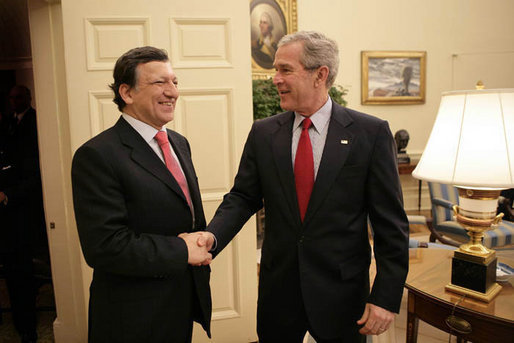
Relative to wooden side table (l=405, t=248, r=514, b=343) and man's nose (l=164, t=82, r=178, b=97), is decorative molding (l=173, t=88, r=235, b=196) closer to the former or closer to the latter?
man's nose (l=164, t=82, r=178, b=97)

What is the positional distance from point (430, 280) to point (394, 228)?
2.41 ft

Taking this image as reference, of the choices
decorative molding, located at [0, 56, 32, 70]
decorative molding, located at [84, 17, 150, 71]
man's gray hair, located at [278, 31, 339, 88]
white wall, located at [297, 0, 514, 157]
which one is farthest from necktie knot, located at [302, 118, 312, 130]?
decorative molding, located at [0, 56, 32, 70]

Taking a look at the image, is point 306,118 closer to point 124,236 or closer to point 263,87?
point 124,236

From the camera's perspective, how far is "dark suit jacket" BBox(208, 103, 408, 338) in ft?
4.99

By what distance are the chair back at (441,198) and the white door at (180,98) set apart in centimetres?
253

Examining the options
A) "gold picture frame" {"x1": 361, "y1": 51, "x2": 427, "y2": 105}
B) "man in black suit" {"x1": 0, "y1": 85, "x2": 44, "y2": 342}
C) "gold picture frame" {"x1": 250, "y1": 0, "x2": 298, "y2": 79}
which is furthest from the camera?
"gold picture frame" {"x1": 361, "y1": 51, "x2": 427, "y2": 105}

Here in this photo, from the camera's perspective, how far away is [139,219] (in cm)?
149

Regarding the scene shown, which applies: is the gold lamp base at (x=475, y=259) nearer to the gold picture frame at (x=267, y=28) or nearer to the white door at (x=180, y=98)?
the white door at (x=180, y=98)

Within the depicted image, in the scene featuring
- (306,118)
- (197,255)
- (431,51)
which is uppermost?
(431,51)

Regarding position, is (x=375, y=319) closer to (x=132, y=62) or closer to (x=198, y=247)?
(x=198, y=247)

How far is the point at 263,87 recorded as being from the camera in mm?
5344

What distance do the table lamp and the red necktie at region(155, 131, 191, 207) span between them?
1082 millimetres

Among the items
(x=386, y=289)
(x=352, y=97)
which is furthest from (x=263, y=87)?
(x=386, y=289)

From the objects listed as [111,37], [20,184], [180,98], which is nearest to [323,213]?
[180,98]
